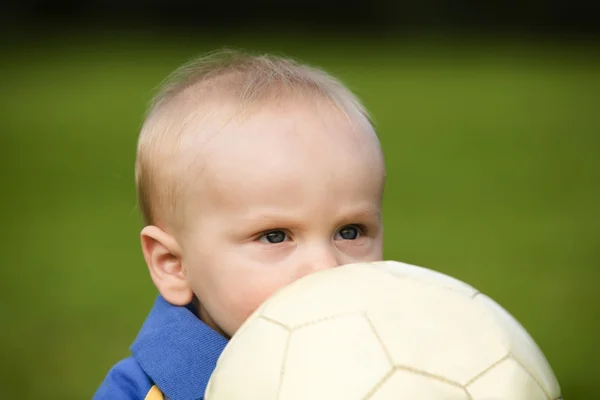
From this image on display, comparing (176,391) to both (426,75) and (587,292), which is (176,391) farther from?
(426,75)

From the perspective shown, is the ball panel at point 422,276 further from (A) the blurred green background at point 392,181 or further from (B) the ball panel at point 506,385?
(A) the blurred green background at point 392,181

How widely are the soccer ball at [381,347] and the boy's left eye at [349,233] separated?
281 millimetres

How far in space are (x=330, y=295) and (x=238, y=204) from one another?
15.0 inches

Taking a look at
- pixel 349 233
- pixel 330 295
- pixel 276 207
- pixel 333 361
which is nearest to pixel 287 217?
pixel 276 207

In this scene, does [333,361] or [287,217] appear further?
[287,217]

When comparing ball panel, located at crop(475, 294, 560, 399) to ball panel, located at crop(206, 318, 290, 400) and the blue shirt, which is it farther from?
the blue shirt

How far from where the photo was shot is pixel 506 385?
4.86 feet

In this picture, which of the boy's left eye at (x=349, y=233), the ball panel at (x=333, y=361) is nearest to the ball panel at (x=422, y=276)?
the ball panel at (x=333, y=361)

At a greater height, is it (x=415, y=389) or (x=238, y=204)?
(x=238, y=204)

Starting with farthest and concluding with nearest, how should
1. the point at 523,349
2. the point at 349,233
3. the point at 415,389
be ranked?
the point at 349,233
the point at 523,349
the point at 415,389

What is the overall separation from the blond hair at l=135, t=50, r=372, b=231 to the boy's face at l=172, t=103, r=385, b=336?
0.06 m

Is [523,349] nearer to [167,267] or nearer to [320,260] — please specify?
[320,260]

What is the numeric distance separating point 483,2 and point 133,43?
4.67 m

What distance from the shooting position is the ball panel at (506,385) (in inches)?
57.9
